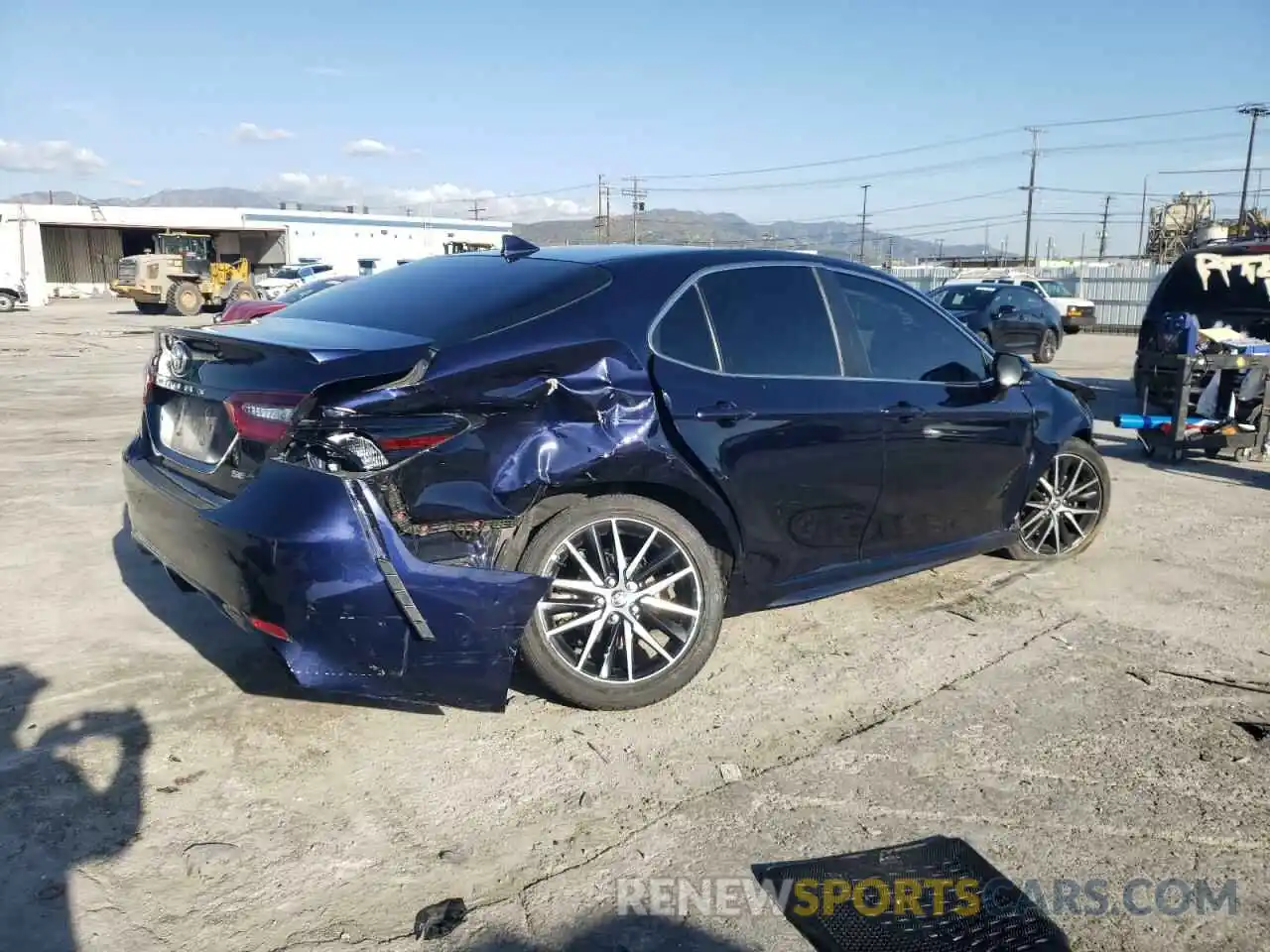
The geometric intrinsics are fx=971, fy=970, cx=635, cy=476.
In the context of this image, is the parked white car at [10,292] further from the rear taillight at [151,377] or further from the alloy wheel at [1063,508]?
the alloy wheel at [1063,508]

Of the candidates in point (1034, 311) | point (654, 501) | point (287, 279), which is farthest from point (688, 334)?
point (287, 279)

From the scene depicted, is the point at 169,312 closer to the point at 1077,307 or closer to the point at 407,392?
the point at 1077,307

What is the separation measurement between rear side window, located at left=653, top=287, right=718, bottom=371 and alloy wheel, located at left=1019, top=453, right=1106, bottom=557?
2367 mm

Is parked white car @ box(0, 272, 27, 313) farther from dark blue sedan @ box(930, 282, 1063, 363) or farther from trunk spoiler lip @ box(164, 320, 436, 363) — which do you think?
trunk spoiler lip @ box(164, 320, 436, 363)

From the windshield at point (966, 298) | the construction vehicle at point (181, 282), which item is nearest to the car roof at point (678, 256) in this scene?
the windshield at point (966, 298)

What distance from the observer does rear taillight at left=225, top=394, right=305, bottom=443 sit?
2.98 m

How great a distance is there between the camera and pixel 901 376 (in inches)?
170

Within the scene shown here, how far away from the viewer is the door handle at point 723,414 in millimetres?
3584

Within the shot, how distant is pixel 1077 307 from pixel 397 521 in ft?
84.9

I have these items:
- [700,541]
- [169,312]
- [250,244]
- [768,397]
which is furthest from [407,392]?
[250,244]

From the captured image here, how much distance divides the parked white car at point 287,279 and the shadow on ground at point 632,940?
32037 mm

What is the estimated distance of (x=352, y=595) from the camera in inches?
114

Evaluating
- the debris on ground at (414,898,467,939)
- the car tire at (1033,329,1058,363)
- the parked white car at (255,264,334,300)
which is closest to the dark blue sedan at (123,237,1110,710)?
the debris on ground at (414,898,467,939)

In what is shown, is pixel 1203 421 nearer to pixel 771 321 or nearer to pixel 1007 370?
pixel 1007 370
